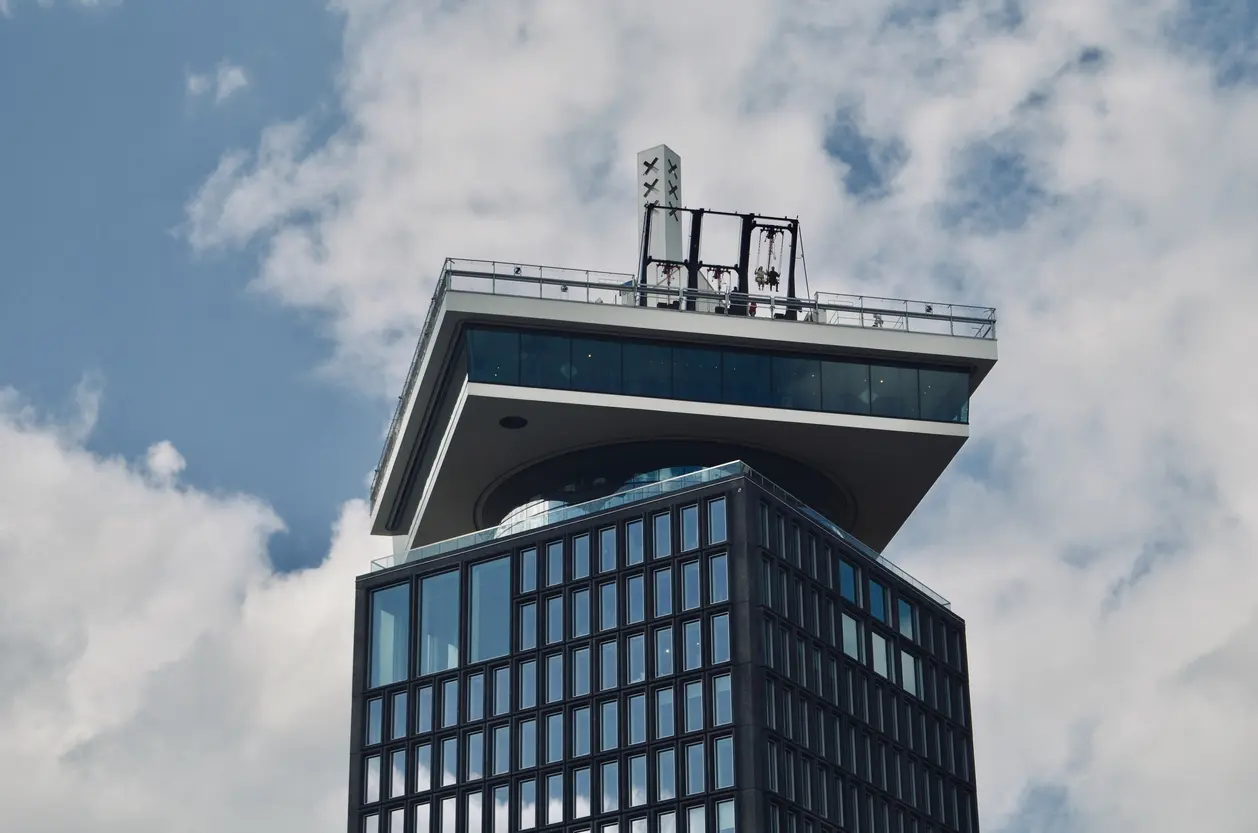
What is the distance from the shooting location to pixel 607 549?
12925 cm

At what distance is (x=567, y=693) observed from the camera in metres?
127

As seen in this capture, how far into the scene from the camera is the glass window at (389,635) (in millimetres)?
134625

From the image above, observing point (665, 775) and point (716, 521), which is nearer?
point (665, 775)

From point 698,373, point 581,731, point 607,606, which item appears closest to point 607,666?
point 607,606

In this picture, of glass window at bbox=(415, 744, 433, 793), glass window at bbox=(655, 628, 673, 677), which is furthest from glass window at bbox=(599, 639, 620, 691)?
glass window at bbox=(415, 744, 433, 793)

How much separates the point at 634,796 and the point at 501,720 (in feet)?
32.0

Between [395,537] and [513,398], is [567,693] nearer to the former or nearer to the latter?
[513,398]

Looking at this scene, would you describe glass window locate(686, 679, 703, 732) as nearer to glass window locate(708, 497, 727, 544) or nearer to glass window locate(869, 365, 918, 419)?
glass window locate(708, 497, 727, 544)

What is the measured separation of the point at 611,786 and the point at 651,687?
515cm

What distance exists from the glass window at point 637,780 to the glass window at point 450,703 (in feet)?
39.1

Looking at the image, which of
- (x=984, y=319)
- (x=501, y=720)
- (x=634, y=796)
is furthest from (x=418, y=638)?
(x=984, y=319)

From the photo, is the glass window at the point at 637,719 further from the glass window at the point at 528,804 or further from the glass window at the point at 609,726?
the glass window at the point at 528,804

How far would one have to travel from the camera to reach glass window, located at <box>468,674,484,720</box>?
129500mm

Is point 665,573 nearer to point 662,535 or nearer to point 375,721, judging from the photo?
point 662,535
